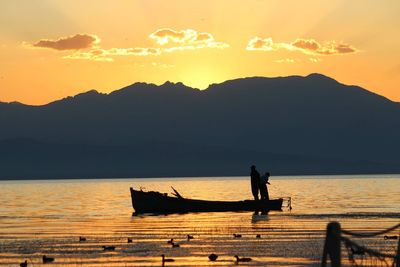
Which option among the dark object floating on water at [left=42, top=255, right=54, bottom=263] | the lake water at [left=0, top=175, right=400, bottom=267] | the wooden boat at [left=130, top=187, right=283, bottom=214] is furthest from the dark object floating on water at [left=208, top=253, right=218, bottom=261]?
the wooden boat at [left=130, top=187, right=283, bottom=214]

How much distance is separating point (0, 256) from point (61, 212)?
36.0 meters

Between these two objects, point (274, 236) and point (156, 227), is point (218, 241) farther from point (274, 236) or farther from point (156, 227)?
point (156, 227)

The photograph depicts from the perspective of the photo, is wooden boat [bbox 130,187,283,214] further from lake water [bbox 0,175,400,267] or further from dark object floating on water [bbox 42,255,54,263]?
dark object floating on water [bbox 42,255,54,263]

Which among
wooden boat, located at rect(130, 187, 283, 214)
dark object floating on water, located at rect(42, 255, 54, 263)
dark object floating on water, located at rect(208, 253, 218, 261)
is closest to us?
dark object floating on water, located at rect(208, 253, 218, 261)

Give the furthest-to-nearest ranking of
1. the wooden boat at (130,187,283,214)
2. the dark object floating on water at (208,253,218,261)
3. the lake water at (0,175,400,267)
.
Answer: the wooden boat at (130,187,283,214), the lake water at (0,175,400,267), the dark object floating on water at (208,253,218,261)

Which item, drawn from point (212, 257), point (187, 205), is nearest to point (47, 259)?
point (212, 257)

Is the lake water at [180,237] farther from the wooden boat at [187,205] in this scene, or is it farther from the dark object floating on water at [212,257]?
the wooden boat at [187,205]

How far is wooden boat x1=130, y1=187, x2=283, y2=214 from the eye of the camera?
Answer: 218 ft

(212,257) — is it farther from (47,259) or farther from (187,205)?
(187,205)

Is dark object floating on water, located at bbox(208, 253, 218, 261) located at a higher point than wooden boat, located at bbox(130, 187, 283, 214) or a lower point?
lower

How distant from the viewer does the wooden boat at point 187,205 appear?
6650 cm

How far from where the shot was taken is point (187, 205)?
6769 centimetres

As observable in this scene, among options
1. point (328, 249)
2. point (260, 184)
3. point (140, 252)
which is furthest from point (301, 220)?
point (328, 249)

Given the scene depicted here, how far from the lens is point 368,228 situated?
155 feet
